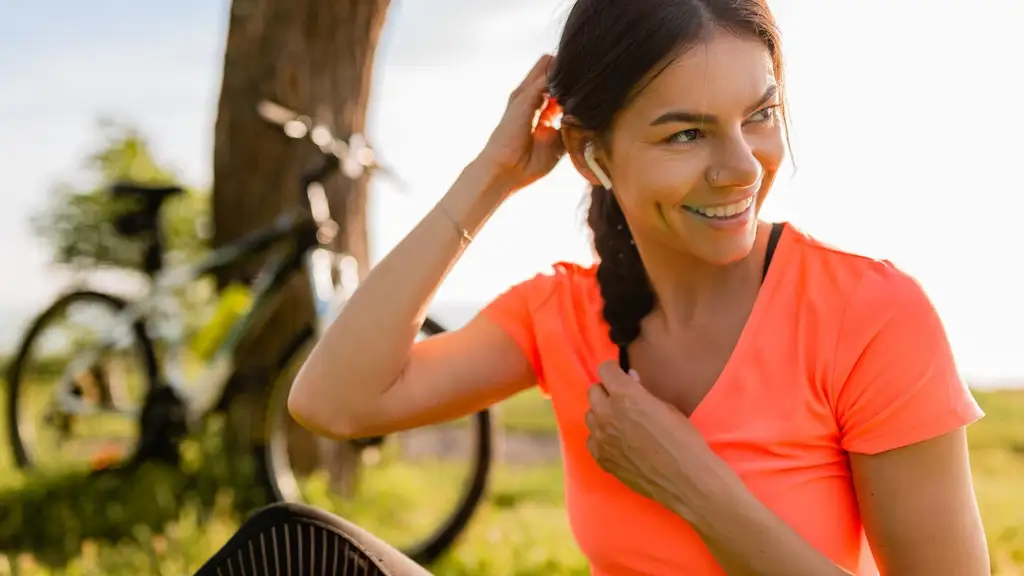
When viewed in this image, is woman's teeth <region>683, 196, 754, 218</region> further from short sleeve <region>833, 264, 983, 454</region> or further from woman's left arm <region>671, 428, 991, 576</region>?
woman's left arm <region>671, 428, 991, 576</region>

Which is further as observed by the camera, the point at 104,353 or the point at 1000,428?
the point at 1000,428

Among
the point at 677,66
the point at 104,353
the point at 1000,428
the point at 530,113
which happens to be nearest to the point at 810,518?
the point at 677,66

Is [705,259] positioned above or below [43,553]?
above

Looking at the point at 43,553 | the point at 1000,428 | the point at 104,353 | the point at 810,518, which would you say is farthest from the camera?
the point at 1000,428

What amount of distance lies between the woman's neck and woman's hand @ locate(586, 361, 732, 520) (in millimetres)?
159

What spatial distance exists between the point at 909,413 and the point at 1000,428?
14.6 feet

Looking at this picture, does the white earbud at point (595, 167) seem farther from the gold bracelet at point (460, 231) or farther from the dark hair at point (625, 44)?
the gold bracelet at point (460, 231)

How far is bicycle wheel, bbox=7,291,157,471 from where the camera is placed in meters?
4.37

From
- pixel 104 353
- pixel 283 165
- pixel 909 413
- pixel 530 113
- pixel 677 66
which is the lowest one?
pixel 104 353

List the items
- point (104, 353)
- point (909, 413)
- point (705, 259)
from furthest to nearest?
1. point (104, 353)
2. point (705, 259)
3. point (909, 413)

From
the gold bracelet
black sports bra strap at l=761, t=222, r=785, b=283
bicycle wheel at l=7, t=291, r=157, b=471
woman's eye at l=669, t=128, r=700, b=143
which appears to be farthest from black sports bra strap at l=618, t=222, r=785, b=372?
bicycle wheel at l=7, t=291, r=157, b=471

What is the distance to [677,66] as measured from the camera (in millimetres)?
1524

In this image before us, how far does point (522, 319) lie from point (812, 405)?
1.96 feet

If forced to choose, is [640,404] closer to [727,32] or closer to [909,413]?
[909,413]
